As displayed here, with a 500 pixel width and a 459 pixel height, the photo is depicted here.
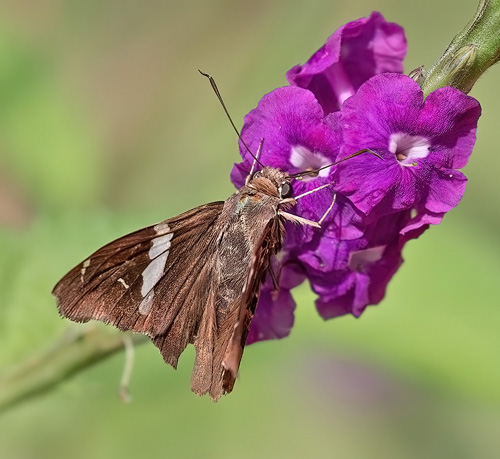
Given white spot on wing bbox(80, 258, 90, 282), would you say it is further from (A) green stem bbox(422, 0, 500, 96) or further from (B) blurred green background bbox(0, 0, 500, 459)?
(A) green stem bbox(422, 0, 500, 96)

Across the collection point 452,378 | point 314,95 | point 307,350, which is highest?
point 314,95

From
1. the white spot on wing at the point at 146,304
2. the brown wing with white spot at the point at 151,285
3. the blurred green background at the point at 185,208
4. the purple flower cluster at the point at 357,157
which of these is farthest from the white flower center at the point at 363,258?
the blurred green background at the point at 185,208

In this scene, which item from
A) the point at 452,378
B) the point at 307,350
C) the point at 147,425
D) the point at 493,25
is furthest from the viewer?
the point at 307,350

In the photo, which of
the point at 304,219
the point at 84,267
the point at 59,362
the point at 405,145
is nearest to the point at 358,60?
the point at 405,145

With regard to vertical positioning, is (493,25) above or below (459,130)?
above

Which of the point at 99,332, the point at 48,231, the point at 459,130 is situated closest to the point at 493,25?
the point at 459,130

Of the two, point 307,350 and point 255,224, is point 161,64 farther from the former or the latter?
point 255,224

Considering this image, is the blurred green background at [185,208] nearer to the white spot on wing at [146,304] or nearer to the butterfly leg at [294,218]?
the white spot on wing at [146,304]
